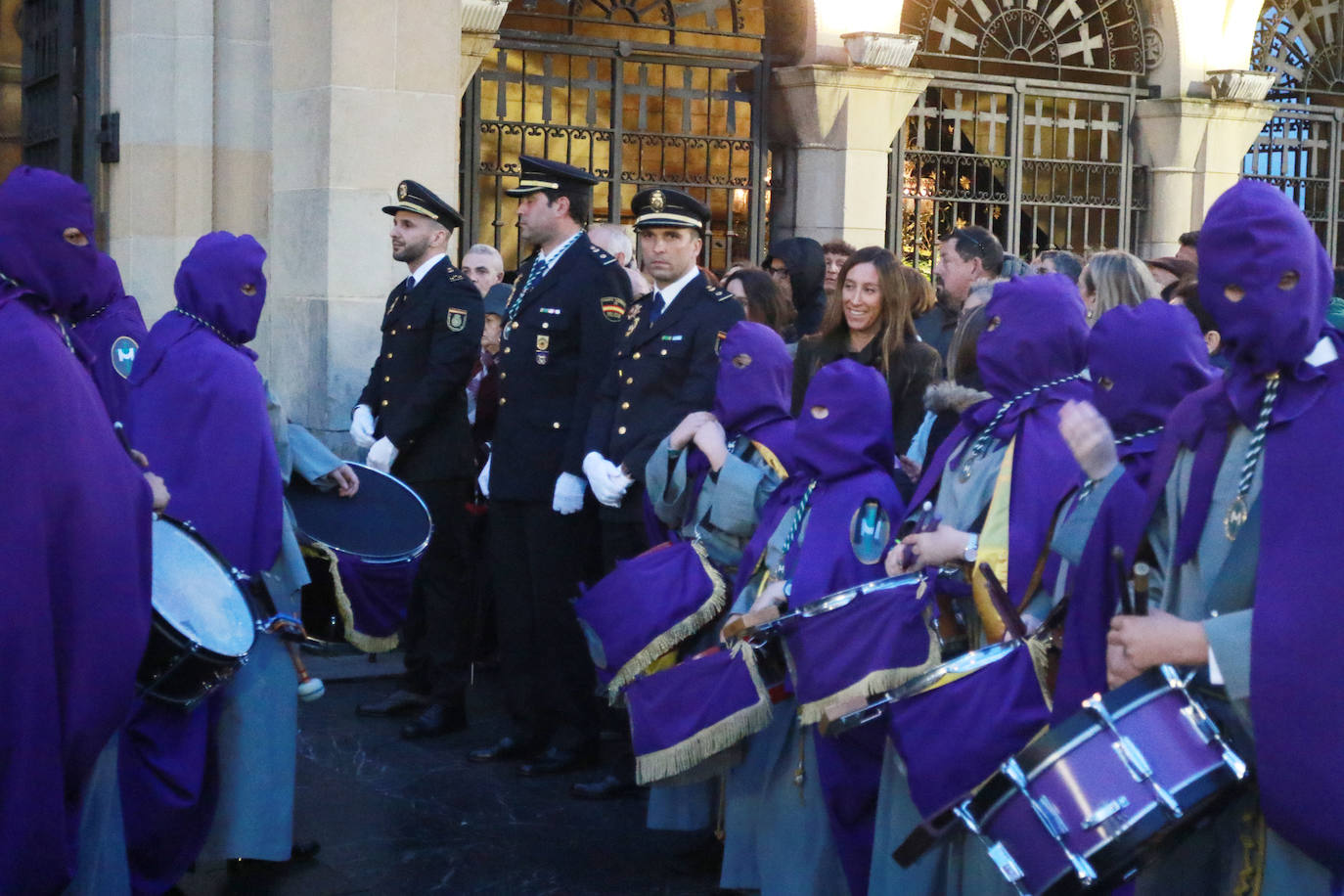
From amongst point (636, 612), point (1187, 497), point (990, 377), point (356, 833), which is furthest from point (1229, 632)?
point (356, 833)

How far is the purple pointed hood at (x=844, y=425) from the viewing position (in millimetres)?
4211

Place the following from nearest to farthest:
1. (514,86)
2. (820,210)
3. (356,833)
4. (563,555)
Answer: (356,833)
(563,555)
(514,86)
(820,210)

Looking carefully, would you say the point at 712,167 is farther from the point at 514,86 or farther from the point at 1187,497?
the point at 1187,497

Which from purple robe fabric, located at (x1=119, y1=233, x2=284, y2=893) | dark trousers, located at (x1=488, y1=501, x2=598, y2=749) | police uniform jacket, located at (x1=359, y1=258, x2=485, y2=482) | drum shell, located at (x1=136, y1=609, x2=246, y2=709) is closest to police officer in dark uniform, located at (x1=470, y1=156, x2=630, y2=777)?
dark trousers, located at (x1=488, y1=501, x2=598, y2=749)

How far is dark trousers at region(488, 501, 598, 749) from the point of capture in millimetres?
6074

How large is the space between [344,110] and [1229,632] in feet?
20.6

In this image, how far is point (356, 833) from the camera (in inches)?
207

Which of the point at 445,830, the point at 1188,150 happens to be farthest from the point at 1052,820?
the point at 1188,150

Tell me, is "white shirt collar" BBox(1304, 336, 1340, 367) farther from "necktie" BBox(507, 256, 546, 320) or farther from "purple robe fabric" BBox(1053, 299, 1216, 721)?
"necktie" BBox(507, 256, 546, 320)

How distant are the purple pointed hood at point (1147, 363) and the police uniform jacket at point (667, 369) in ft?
7.55

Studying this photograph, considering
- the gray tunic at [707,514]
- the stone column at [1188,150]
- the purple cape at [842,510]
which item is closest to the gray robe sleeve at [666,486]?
the gray tunic at [707,514]

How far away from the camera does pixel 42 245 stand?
3.65m

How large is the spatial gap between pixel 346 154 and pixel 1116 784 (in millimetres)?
6266

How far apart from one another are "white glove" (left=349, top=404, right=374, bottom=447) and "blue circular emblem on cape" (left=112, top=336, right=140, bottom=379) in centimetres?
96
